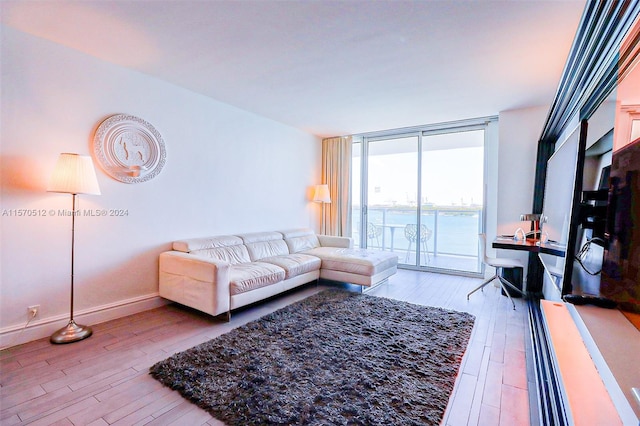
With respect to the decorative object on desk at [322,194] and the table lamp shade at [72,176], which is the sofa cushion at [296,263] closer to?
the decorative object on desk at [322,194]

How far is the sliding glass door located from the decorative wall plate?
3652mm

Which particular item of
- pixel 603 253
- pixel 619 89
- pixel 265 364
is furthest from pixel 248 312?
pixel 619 89

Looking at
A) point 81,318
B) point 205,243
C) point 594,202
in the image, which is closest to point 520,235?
point 594,202

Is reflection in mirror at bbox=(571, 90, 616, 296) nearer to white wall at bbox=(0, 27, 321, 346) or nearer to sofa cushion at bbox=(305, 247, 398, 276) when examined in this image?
sofa cushion at bbox=(305, 247, 398, 276)

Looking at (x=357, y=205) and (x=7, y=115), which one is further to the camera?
(x=357, y=205)

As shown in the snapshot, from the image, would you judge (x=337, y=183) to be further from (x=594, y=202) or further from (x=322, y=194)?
(x=594, y=202)

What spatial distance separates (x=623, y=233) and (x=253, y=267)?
3.00m

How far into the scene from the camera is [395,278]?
4.66 m

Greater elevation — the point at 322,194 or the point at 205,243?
the point at 322,194

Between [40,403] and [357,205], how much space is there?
5003 millimetres

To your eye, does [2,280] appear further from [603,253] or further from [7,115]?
[603,253]

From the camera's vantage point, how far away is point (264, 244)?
419cm

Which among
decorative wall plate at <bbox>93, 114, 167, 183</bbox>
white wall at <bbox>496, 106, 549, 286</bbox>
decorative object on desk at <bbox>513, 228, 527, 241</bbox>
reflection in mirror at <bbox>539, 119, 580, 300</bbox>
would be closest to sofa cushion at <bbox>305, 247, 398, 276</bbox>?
decorative object on desk at <bbox>513, 228, 527, 241</bbox>

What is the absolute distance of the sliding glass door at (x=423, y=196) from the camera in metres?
4.92
